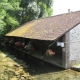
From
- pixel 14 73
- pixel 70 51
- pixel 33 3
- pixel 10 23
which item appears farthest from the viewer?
pixel 33 3

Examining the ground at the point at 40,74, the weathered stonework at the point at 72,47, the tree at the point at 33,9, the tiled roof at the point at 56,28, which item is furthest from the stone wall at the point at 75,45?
the tree at the point at 33,9

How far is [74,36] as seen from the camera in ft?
40.8

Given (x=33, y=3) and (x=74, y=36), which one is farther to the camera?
(x=33, y=3)

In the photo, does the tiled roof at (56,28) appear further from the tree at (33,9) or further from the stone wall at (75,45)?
the tree at (33,9)

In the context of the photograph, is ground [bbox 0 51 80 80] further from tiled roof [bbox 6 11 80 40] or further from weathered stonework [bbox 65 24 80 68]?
tiled roof [bbox 6 11 80 40]

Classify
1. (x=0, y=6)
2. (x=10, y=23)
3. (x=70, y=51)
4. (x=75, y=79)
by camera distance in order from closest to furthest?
(x=75, y=79)
(x=70, y=51)
(x=0, y=6)
(x=10, y=23)

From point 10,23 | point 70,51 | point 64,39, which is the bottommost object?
point 70,51

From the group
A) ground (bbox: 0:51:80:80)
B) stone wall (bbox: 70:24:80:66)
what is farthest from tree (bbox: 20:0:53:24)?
ground (bbox: 0:51:80:80)

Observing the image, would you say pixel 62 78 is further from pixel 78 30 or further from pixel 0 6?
pixel 0 6

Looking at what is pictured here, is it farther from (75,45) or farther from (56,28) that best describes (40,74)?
(56,28)

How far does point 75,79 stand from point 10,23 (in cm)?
1781

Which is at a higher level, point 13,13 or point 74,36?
point 13,13

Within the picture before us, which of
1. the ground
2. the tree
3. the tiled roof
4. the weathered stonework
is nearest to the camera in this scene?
the ground

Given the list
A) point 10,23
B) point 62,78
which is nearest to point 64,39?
point 62,78
